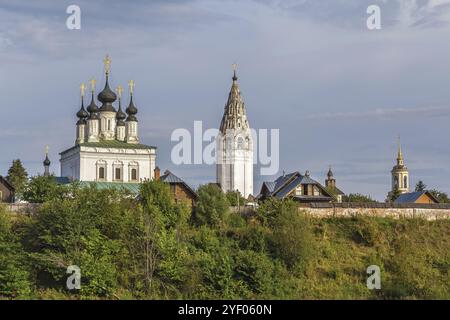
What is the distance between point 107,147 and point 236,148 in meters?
29.1

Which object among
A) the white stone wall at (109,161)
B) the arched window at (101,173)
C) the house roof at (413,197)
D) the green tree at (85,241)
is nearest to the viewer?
the green tree at (85,241)

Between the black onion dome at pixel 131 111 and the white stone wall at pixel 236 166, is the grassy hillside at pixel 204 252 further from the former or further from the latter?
the white stone wall at pixel 236 166

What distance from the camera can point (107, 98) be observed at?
71188 mm

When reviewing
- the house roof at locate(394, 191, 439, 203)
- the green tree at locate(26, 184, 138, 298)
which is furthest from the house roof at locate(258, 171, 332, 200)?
the green tree at locate(26, 184, 138, 298)

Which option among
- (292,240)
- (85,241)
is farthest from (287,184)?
(85,241)

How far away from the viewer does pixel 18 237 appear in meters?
40.2

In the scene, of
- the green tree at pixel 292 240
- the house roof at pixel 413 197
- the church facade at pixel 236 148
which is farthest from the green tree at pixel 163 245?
the church facade at pixel 236 148

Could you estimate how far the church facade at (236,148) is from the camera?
96438 mm

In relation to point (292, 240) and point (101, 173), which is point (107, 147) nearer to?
point (101, 173)

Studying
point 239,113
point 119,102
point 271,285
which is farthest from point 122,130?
point 271,285

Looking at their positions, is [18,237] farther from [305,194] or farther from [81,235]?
[305,194]
